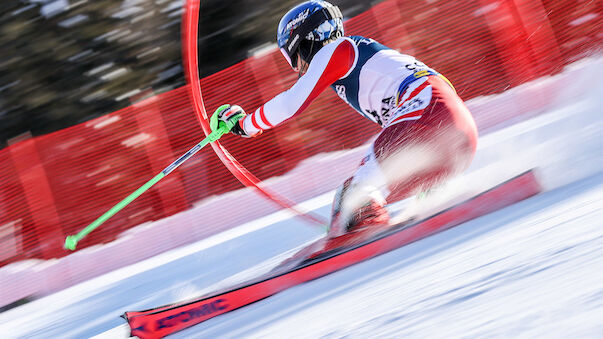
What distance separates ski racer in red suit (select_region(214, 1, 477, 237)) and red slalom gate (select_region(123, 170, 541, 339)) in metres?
0.17

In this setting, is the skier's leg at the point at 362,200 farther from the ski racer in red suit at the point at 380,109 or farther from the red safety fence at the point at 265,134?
the red safety fence at the point at 265,134

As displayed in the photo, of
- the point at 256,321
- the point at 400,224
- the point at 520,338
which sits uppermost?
the point at 400,224

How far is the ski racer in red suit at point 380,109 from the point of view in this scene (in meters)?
2.33

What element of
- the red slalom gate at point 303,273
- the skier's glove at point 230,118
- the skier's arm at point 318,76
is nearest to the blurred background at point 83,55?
the skier's glove at point 230,118

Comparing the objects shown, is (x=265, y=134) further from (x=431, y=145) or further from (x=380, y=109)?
(x=431, y=145)

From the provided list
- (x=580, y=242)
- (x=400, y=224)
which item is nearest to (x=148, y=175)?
(x=400, y=224)

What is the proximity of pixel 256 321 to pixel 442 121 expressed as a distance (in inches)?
43.1

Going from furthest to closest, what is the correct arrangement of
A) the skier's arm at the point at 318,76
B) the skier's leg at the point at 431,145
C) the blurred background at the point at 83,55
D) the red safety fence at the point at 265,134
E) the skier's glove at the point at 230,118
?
the blurred background at the point at 83,55, the red safety fence at the point at 265,134, the skier's glove at the point at 230,118, the skier's arm at the point at 318,76, the skier's leg at the point at 431,145

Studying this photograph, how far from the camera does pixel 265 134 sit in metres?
5.29

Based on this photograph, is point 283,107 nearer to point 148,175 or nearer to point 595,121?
point 595,121

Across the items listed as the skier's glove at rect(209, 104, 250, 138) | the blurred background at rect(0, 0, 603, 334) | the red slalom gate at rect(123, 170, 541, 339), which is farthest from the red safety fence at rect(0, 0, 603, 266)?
the red slalom gate at rect(123, 170, 541, 339)

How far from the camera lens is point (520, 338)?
1167mm

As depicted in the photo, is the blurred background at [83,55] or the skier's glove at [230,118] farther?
the blurred background at [83,55]

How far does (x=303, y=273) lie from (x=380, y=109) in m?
0.84
